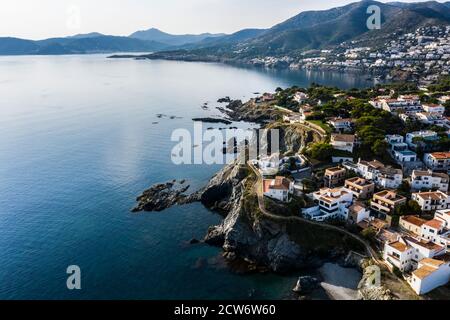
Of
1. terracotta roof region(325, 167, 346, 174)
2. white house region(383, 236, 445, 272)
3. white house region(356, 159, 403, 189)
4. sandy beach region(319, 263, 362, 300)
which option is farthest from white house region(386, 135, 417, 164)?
sandy beach region(319, 263, 362, 300)

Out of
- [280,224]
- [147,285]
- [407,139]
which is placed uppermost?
[407,139]

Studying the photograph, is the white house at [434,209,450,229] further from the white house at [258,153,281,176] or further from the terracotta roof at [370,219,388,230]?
the white house at [258,153,281,176]

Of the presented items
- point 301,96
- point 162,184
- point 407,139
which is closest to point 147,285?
point 162,184

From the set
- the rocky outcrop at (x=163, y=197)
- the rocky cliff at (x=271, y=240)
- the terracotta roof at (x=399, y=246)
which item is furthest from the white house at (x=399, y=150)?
the rocky outcrop at (x=163, y=197)

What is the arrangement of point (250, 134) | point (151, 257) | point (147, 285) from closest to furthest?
point (147, 285) < point (151, 257) < point (250, 134)

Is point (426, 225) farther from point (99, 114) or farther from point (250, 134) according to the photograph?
point (99, 114)

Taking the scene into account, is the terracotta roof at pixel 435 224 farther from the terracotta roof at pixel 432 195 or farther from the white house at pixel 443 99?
the white house at pixel 443 99

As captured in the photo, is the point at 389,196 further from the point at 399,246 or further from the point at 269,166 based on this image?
the point at 269,166

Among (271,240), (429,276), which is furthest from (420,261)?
(271,240)
